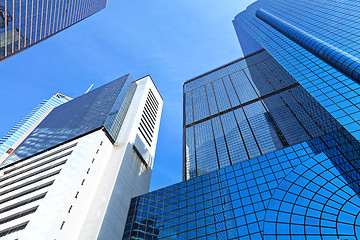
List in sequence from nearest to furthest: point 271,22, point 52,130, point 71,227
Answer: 1. point 71,227
2. point 52,130
3. point 271,22

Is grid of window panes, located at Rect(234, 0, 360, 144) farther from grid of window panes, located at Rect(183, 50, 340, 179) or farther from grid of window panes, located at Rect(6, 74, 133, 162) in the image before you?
grid of window panes, located at Rect(6, 74, 133, 162)

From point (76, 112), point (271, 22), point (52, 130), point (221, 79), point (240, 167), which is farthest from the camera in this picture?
point (221, 79)

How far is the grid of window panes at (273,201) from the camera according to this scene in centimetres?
3369

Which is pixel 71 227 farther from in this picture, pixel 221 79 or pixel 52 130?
pixel 221 79

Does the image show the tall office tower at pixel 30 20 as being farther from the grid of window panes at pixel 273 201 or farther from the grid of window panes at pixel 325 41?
the grid of window panes at pixel 325 41

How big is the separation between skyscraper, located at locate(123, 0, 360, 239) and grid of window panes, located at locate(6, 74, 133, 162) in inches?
1009

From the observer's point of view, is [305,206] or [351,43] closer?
[305,206]

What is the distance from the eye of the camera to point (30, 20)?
4222 cm

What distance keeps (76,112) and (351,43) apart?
8016 centimetres

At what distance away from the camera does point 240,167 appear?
4519cm

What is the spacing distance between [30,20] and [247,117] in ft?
222

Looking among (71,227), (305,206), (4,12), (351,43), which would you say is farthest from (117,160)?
(351,43)

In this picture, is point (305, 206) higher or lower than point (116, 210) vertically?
lower

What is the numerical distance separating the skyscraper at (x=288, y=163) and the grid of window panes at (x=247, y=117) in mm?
455
